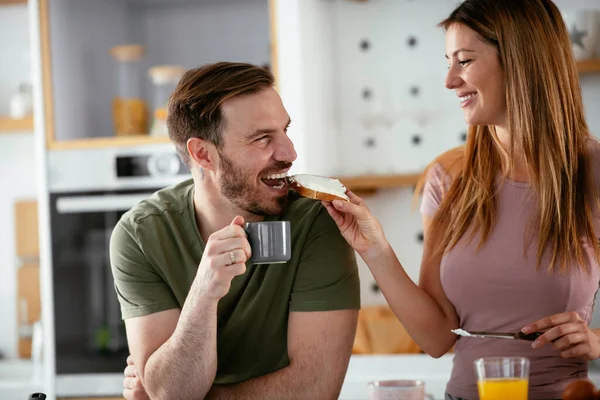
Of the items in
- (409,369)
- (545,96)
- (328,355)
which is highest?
(545,96)

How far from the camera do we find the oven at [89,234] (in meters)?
3.64

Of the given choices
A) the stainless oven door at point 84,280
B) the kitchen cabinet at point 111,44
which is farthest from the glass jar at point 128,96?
the stainless oven door at point 84,280

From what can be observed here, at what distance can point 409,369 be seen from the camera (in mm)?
3375

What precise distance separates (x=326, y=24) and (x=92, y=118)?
3.78 ft

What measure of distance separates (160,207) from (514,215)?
2.92ft

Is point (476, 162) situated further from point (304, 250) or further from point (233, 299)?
point (233, 299)

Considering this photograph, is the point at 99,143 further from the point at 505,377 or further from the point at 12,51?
the point at 505,377

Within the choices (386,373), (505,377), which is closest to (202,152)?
(505,377)

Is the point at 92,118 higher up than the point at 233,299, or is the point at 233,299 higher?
the point at 92,118

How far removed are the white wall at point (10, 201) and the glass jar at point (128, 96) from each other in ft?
3.20

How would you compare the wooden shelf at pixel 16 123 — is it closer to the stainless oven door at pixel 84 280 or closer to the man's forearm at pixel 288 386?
the stainless oven door at pixel 84 280

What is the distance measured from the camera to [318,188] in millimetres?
1987

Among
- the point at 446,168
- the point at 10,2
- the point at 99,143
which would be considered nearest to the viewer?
the point at 446,168

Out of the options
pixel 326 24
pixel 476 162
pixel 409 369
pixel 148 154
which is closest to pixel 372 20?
pixel 326 24
